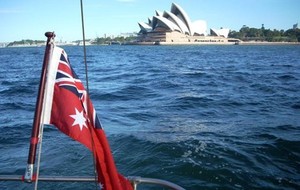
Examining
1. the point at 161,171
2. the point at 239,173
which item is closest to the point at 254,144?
the point at 239,173

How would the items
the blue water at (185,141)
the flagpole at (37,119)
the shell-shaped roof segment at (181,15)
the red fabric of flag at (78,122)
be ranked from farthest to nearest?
the shell-shaped roof segment at (181,15)
the blue water at (185,141)
the red fabric of flag at (78,122)
the flagpole at (37,119)

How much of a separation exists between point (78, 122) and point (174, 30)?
310ft

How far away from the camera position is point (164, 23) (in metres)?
90.1

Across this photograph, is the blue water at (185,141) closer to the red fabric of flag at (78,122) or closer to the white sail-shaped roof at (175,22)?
the red fabric of flag at (78,122)

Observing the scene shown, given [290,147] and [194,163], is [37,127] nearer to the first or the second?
[194,163]

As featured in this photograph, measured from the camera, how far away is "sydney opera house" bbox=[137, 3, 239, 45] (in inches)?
3558

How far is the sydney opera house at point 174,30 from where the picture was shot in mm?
90375

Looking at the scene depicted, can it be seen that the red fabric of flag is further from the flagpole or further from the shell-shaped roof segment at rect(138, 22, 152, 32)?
the shell-shaped roof segment at rect(138, 22, 152, 32)

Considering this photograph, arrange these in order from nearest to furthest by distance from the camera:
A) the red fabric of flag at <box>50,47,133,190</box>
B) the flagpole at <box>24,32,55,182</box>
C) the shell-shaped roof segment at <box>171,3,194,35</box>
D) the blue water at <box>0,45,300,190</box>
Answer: the flagpole at <box>24,32,55,182</box>, the red fabric of flag at <box>50,47,133,190</box>, the blue water at <box>0,45,300,190</box>, the shell-shaped roof segment at <box>171,3,194,35</box>

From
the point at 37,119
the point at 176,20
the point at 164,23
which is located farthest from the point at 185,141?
the point at 176,20

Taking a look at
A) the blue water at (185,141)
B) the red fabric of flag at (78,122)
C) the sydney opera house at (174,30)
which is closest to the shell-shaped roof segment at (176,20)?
the sydney opera house at (174,30)

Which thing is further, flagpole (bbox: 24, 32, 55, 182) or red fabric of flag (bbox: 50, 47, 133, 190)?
red fabric of flag (bbox: 50, 47, 133, 190)

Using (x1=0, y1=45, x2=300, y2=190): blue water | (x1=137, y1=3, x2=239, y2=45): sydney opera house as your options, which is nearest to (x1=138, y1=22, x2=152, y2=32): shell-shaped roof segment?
(x1=137, y1=3, x2=239, y2=45): sydney opera house

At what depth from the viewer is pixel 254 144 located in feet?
19.2
